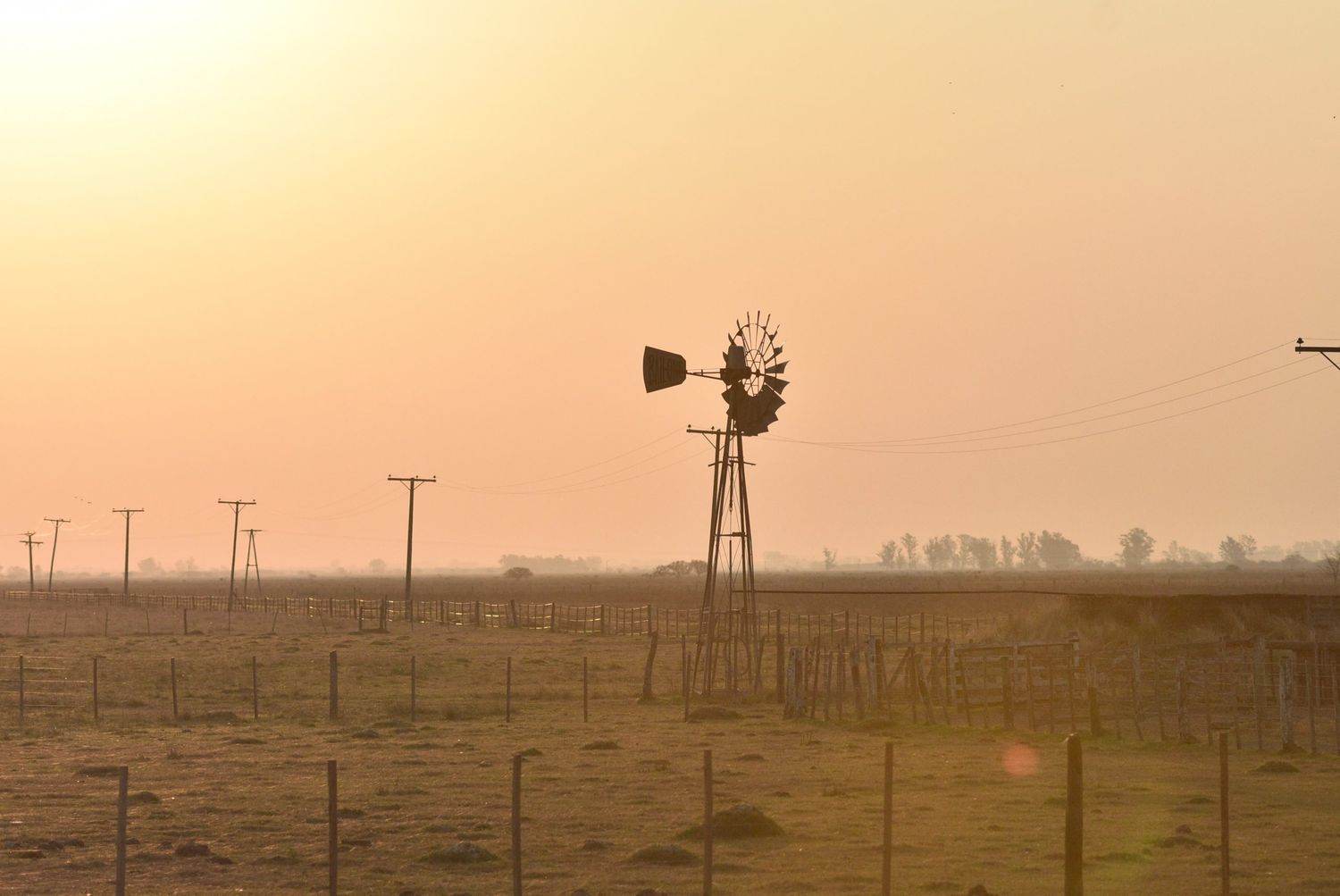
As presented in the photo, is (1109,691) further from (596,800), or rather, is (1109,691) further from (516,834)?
(516,834)

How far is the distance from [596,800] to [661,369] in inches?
1013

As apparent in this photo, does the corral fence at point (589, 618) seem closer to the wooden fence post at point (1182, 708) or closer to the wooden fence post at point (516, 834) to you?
the wooden fence post at point (1182, 708)

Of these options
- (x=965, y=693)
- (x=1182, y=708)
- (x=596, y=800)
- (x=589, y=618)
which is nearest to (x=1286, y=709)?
(x=1182, y=708)

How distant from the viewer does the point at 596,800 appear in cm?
2417

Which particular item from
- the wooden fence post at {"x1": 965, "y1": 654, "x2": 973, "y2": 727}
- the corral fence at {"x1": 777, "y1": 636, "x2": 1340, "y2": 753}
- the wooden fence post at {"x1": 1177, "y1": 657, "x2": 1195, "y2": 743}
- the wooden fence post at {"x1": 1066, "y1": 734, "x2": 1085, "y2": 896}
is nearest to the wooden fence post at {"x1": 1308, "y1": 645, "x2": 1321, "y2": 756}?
the corral fence at {"x1": 777, "y1": 636, "x2": 1340, "y2": 753}

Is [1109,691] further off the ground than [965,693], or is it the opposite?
[965,693]

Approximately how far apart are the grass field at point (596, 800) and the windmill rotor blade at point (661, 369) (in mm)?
10900

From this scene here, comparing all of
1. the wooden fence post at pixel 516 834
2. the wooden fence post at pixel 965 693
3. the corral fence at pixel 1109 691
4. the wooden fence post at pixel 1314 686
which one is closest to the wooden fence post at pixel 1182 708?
the corral fence at pixel 1109 691

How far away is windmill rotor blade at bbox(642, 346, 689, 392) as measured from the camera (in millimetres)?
48469

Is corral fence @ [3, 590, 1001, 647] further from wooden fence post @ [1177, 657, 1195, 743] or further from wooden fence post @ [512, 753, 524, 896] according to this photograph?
wooden fence post @ [512, 753, 524, 896]

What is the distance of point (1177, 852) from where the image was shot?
1916cm

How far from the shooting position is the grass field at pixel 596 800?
707 inches

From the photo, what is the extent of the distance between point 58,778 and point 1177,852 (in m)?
18.5

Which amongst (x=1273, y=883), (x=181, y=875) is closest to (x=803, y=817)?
(x=1273, y=883)
